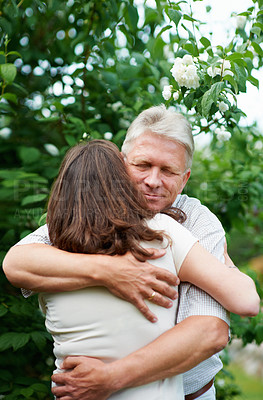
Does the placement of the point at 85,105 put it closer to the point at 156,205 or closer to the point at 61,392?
the point at 156,205

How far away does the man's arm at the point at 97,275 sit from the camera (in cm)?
138

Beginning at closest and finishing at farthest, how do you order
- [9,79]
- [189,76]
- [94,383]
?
[94,383]
[189,76]
[9,79]

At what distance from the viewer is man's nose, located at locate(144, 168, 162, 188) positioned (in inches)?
75.1

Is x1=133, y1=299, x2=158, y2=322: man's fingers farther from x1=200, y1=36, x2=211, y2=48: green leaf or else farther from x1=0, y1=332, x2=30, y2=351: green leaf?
x1=200, y1=36, x2=211, y2=48: green leaf

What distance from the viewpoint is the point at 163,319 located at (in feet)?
4.78

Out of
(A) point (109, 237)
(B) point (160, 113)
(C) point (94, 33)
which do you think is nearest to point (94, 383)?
(A) point (109, 237)

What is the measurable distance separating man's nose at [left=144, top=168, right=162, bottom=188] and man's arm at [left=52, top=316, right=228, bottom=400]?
0.64 meters

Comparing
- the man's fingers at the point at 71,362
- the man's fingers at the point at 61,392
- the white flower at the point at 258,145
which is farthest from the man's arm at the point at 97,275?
the white flower at the point at 258,145

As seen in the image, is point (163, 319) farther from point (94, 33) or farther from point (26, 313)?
point (94, 33)

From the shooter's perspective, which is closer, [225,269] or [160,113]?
[225,269]

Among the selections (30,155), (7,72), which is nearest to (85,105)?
(30,155)

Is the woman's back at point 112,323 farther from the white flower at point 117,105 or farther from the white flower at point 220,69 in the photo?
the white flower at point 117,105

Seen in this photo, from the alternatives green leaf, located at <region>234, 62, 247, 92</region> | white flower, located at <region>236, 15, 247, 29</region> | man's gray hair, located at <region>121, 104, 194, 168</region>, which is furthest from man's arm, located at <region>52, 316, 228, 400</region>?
white flower, located at <region>236, 15, 247, 29</region>

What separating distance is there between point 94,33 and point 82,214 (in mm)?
1671
